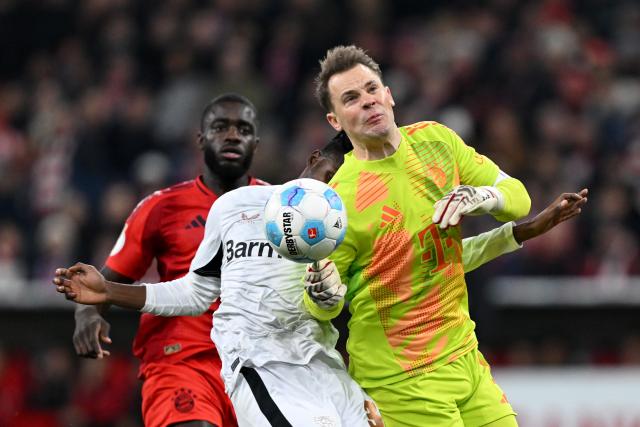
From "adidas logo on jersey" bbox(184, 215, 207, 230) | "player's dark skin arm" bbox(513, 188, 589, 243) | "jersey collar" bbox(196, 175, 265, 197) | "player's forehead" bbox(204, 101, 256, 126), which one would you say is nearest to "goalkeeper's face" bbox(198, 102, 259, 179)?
"player's forehead" bbox(204, 101, 256, 126)

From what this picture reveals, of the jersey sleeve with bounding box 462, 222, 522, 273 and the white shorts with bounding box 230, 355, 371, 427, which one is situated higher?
the jersey sleeve with bounding box 462, 222, 522, 273

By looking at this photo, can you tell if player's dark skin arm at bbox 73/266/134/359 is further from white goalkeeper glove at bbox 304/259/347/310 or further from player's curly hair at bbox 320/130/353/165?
white goalkeeper glove at bbox 304/259/347/310

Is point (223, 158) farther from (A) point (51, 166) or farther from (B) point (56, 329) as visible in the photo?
(A) point (51, 166)

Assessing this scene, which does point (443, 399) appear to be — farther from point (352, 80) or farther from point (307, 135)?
point (307, 135)

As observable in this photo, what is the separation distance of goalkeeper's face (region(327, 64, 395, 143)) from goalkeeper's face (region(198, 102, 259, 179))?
4.09 ft

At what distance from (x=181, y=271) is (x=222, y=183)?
0.60m

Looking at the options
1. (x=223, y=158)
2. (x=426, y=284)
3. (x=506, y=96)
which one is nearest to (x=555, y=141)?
(x=506, y=96)

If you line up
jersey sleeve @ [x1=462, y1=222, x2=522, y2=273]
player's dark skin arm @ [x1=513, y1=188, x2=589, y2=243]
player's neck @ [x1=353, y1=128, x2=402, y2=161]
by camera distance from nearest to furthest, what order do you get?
player's dark skin arm @ [x1=513, y1=188, x2=589, y2=243] < player's neck @ [x1=353, y1=128, x2=402, y2=161] < jersey sleeve @ [x1=462, y1=222, x2=522, y2=273]

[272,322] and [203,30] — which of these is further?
[203,30]

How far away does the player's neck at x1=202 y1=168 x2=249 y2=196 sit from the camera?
7191 millimetres

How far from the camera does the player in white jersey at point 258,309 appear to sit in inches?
217

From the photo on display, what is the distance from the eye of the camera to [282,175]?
12297 millimetres

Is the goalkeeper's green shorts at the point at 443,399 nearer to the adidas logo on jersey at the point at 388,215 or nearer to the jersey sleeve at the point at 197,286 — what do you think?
the adidas logo on jersey at the point at 388,215

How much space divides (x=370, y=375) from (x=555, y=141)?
769cm
